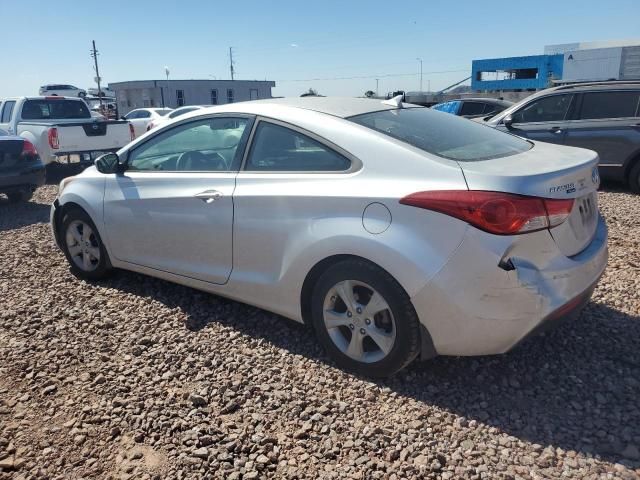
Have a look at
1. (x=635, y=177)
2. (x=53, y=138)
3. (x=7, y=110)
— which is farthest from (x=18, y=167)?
(x=635, y=177)

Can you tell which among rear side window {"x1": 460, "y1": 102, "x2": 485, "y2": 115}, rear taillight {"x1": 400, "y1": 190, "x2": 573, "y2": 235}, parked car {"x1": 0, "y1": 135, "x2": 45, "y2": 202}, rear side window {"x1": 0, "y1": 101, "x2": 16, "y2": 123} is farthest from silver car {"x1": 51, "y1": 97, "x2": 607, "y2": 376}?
rear side window {"x1": 460, "y1": 102, "x2": 485, "y2": 115}

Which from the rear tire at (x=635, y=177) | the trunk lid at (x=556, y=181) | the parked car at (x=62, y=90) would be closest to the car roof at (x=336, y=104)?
the trunk lid at (x=556, y=181)

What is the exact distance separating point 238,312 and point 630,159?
673 centimetres

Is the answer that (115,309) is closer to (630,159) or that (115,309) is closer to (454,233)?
(454,233)

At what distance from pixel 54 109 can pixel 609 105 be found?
36.1ft

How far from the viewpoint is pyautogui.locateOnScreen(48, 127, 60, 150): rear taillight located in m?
9.84

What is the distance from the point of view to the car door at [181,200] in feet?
11.8

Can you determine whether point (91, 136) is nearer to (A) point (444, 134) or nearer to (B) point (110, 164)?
(B) point (110, 164)

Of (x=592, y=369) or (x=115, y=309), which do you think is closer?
(x=592, y=369)

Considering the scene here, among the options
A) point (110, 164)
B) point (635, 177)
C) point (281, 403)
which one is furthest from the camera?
point (635, 177)

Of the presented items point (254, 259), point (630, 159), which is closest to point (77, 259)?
point (254, 259)

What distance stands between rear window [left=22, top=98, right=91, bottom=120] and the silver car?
349 inches

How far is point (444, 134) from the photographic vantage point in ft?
11.0

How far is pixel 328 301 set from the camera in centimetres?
311
